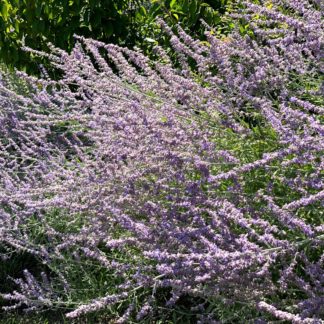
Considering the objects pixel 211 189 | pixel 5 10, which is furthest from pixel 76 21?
pixel 211 189

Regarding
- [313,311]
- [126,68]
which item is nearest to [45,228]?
[126,68]

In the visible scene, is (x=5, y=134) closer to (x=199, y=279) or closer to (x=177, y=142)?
(x=177, y=142)

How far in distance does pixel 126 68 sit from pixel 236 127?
2.39ft

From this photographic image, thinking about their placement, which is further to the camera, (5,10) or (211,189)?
(5,10)

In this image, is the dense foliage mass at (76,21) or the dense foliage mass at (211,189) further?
the dense foliage mass at (76,21)

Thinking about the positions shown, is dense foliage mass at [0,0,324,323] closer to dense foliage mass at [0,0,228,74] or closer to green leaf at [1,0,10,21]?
dense foliage mass at [0,0,228,74]

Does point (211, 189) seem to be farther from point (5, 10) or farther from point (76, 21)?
point (5, 10)

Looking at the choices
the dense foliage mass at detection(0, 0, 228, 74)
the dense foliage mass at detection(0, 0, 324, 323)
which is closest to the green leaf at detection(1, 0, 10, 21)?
the dense foliage mass at detection(0, 0, 228, 74)

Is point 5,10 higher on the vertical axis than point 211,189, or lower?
higher

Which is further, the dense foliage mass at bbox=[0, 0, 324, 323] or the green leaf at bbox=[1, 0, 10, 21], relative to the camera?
the green leaf at bbox=[1, 0, 10, 21]

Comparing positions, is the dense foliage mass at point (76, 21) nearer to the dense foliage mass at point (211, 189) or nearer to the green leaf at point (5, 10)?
the green leaf at point (5, 10)

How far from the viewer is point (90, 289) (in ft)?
10.5

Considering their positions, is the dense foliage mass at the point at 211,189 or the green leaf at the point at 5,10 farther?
the green leaf at the point at 5,10

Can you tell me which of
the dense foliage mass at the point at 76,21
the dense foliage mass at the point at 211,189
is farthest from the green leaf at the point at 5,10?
the dense foliage mass at the point at 211,189
